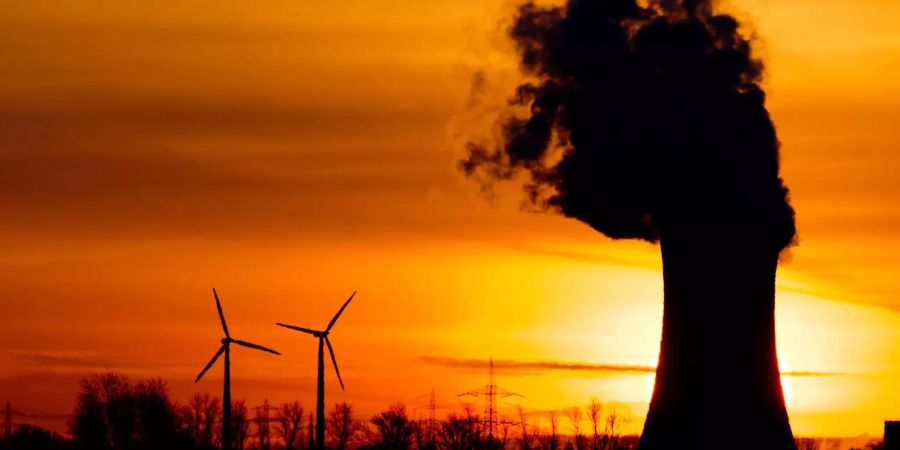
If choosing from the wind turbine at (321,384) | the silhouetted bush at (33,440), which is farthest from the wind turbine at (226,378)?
the silhouetted bush at (33,440)

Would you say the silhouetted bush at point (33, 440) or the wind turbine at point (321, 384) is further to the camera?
the silhouetted bush at point (33, 440)

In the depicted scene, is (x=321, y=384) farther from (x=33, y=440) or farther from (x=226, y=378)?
(x=33, y=440)

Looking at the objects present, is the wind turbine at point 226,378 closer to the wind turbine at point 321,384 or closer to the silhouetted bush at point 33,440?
the wind turbine at point 321,384

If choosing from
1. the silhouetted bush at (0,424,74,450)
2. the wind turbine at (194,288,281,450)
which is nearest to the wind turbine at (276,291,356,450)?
the wind turbine at (194,288,281,450)

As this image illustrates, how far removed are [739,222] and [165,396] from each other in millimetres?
75750

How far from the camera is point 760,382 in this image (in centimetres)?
6288

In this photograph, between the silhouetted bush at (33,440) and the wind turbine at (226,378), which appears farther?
the silhouetted bush at (33,440)

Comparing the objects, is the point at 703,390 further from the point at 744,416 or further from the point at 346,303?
the point at 346,303

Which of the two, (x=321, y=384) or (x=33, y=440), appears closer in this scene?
(x=321, y=384)

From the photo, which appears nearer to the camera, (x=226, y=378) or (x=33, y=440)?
(x=226, y=378)

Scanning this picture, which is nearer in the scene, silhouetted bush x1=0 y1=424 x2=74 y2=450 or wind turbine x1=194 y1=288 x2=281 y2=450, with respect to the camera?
wind turbine x1=194 y1=288 x2=281 y2=450

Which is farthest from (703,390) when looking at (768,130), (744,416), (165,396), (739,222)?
(165,396)

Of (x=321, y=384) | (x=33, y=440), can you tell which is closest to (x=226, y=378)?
(x=321, y=384)

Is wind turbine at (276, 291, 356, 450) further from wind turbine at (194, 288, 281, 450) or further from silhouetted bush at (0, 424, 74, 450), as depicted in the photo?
silhouetted bush at (0, 424, 74, 450)
